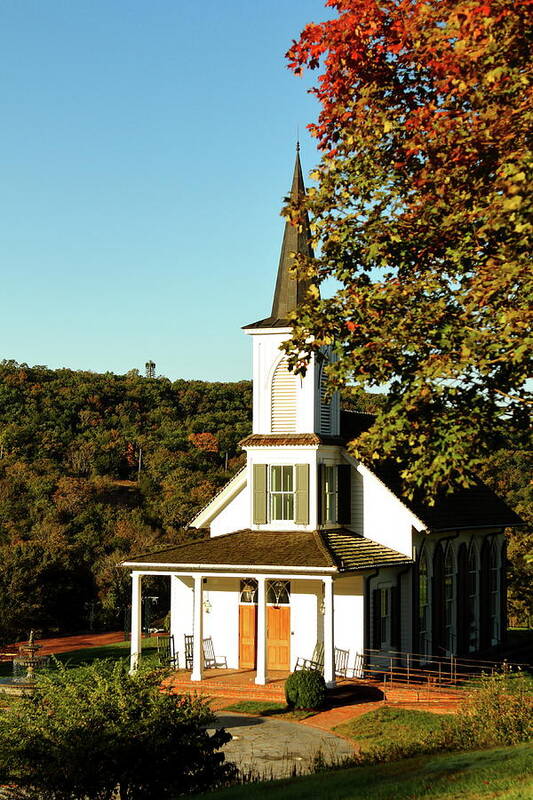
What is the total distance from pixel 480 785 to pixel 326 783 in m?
2.68

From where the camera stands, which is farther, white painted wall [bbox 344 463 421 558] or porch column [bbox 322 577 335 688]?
white painted wall [bbox 344 463 421 558]

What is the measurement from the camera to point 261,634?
28312mm

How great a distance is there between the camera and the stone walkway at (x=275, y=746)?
19.8m

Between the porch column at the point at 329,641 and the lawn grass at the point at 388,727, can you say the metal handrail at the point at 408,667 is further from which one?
the lawn grass at the point at 388,727

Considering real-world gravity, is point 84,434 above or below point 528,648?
above

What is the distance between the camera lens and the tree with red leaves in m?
13.6

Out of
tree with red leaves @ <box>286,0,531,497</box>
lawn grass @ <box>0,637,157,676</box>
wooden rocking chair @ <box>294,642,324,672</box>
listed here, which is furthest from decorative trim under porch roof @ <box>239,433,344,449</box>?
tree with red leaves @ <box>286,0,531,497</box>

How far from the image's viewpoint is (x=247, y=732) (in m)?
23.5

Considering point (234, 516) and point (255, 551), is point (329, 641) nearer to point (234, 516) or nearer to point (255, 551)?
point (255, 551)

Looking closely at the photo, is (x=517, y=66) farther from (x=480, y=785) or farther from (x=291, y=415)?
(x=291, y=415)

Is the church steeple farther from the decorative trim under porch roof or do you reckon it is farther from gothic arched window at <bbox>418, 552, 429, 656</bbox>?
gothic arched window at <bbox>418, 552, 429, 656</bbox>

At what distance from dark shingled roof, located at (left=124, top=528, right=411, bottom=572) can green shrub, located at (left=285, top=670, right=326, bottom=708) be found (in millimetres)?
3032

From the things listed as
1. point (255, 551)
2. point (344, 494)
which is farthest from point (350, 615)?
point (344, 494)

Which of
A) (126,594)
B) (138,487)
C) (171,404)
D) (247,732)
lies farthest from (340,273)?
(171,404)
